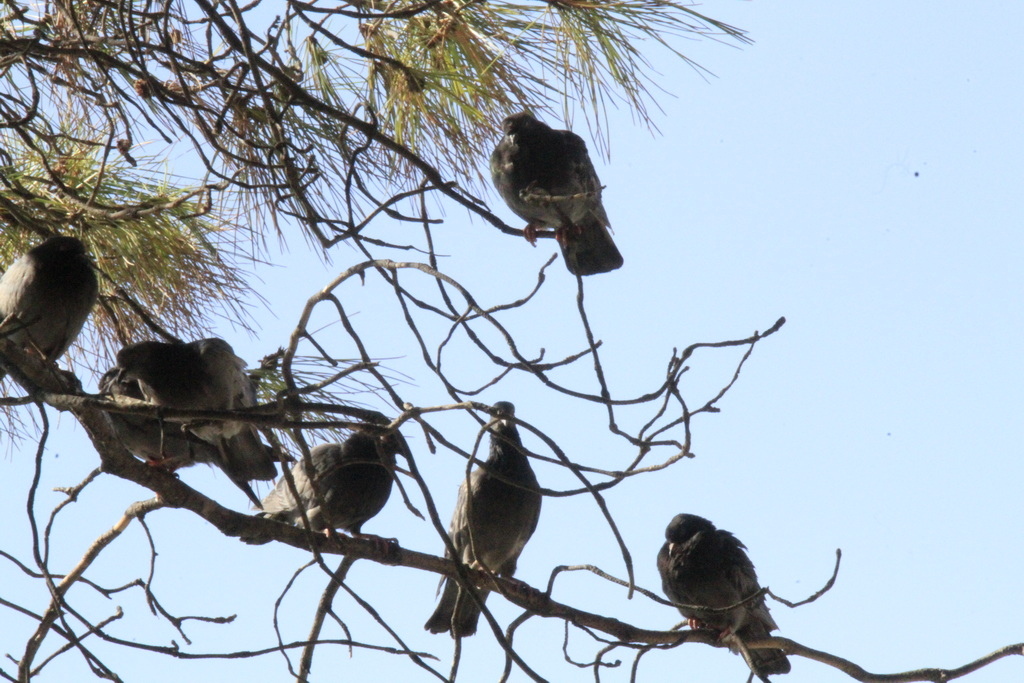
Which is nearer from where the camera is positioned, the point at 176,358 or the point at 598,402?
the point at 598,402

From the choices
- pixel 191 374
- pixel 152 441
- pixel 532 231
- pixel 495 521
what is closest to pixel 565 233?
pixel 532 231

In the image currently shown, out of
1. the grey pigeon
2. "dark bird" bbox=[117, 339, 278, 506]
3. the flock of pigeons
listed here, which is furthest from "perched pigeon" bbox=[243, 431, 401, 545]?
Result: "dark bird" bbox=[117, 339, 278, 506]

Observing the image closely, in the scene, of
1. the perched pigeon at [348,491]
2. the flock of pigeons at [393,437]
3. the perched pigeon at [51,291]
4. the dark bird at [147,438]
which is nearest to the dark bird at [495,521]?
the flock of pigeons at [393,437]

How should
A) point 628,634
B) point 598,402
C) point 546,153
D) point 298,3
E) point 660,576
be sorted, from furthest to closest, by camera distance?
point 660,576 < point 546,153 < point 628,634 < point 298,3 < point 598,402

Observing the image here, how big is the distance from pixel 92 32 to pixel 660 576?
10.1ft

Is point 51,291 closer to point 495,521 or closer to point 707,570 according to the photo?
point 495,521

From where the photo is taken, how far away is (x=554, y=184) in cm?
397

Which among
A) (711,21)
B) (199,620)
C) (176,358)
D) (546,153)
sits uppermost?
(546,153)

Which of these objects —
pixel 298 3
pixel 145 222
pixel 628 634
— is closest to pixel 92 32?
pixel 145 222

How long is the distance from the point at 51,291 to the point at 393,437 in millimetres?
1067

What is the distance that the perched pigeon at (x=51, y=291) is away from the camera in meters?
2.96

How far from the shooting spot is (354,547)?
112 inches

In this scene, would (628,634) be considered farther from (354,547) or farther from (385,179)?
(385,179)

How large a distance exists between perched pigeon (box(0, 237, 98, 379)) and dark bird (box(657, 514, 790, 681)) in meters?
2.58
